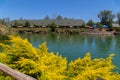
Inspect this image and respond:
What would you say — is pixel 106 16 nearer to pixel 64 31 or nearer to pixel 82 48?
pixel 64 31

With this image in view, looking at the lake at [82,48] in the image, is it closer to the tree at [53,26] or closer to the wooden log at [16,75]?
the wooden log at [16,75]

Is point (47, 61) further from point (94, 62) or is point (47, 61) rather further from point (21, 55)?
point (94, 62)

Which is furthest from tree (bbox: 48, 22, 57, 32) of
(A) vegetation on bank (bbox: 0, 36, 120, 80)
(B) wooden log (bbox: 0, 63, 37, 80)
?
(B) wooden log (bbox: 0, 63, 37, 80)

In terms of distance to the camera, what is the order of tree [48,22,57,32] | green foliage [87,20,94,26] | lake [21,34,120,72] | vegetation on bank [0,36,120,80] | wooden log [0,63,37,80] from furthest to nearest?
green foliage [87,20,94,26] < tree [48,22,57,32] < lake [21,34,120,72] < vegetation on bank [0,36,120,80] < wooden log [0,63,37,80]

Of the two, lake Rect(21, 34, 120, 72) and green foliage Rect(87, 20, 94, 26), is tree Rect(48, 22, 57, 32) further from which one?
lake Rect(21, 34, 120, 72)

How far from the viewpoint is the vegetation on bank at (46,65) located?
19.4 feet

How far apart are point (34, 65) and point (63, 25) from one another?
122443 millimetres

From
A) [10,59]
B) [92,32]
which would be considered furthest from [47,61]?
[92,32]

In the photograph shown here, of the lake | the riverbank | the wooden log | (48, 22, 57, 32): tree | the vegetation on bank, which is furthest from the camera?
(48, 22, 57, 32): tree

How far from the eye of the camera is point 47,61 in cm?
638

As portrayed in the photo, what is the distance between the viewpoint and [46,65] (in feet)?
20.8

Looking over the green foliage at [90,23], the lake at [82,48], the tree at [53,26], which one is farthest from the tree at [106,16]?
the lake at [82,48]

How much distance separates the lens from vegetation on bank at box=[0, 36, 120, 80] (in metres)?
5.91

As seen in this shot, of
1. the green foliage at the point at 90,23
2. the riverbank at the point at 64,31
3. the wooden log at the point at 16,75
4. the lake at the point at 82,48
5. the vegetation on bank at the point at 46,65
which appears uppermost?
the wooden log at the point at 16,75
